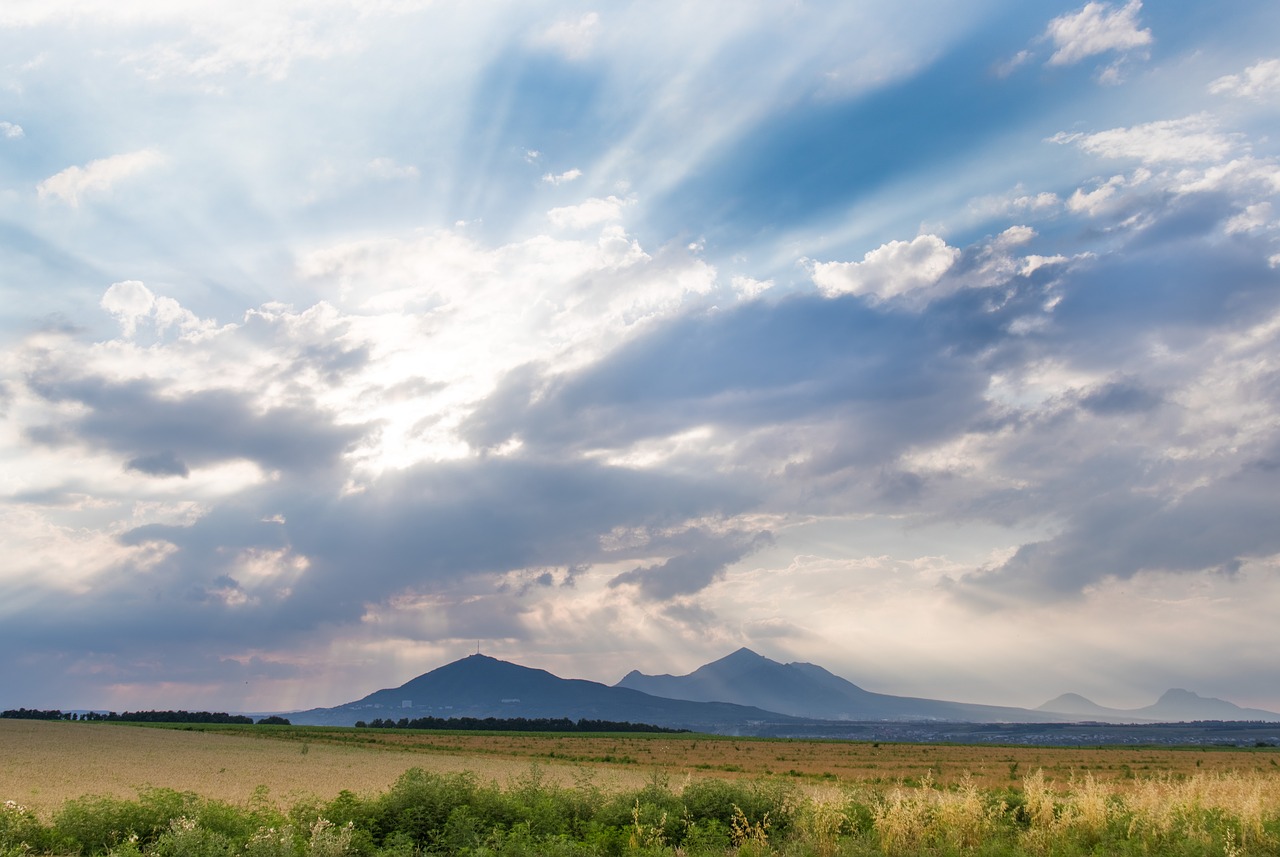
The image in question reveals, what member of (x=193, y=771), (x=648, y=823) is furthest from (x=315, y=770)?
(x=648, y=823)

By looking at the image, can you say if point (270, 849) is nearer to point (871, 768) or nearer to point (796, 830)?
point (796, 830)

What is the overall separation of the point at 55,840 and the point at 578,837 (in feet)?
36.8

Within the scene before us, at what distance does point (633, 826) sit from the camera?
1888 centimetres

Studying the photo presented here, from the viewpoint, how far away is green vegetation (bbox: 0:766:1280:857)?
1588 centimetres

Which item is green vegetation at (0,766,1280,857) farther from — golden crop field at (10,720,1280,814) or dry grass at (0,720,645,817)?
dry grass at (0,720,645,817)

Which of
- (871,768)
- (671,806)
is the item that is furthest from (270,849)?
(871,768)

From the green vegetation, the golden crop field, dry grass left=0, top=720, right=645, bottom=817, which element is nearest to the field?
the green vegetation

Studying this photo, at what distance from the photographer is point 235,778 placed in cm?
4088

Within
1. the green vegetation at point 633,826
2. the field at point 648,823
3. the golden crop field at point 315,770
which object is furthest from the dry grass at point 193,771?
the green vegetation at point 633,826

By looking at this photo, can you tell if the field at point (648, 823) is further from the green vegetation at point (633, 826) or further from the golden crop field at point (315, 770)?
the golden crop field at point (315, 770)

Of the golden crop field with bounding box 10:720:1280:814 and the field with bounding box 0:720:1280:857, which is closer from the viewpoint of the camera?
the field with bounding box 0:720:1280:857

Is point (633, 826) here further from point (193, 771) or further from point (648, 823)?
point (193, 771)

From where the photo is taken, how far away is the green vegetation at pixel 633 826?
1588cm

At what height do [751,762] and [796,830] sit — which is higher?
[796,830]
